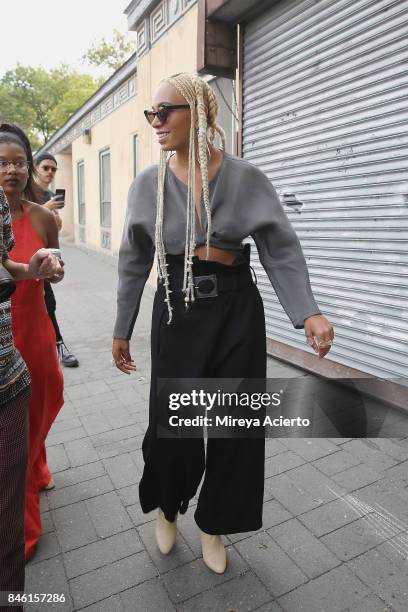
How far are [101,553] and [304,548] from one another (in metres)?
0.95

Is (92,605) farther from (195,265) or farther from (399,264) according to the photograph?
(399,264)

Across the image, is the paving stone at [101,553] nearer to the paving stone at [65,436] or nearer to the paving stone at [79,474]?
the paving stone at [79,474]

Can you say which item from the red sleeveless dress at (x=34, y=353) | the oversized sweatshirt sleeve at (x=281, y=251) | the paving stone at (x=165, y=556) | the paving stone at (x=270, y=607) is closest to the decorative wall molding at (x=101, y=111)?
the red sleeveless dress at (x=34, y=353)

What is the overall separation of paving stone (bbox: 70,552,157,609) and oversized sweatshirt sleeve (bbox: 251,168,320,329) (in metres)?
1.29

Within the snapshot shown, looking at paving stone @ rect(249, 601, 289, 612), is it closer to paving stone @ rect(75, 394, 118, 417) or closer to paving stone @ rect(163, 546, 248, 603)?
paving stone @ rect(163, 546, 248, 603)

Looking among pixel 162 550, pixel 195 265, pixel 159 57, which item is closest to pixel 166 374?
pixel 195 265

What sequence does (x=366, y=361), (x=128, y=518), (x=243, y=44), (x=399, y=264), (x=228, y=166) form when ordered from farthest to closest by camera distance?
(x=243, y=44) → (x=366, y=361) → (x=399, y=264) → (x=128, y=518) → (x=228, y=166)

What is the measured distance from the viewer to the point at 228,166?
189 cm

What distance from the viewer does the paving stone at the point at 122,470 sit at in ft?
9.30

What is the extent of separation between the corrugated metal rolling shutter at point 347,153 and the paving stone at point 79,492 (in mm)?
2277

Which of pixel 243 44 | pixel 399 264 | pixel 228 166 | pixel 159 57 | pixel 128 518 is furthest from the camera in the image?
pixel 159 57

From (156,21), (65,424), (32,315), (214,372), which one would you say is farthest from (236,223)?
→ (156,21)

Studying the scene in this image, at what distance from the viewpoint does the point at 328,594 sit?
197 centimetres

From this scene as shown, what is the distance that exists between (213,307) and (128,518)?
1325 millimetres
